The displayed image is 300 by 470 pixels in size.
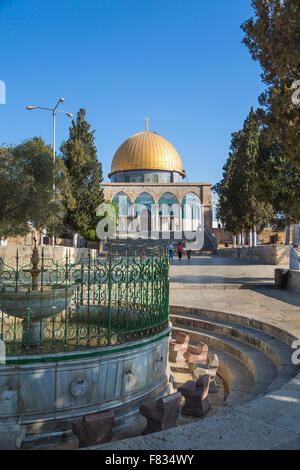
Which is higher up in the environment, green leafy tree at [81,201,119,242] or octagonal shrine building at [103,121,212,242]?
octagonal shrine building at [103,121,212,242]

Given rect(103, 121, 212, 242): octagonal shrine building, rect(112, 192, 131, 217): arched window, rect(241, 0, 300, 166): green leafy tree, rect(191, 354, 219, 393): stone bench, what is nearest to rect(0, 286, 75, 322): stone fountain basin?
rect(191, 354, 219, 393): stone bench

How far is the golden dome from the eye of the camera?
49.4 metres

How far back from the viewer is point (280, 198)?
17.1 meters

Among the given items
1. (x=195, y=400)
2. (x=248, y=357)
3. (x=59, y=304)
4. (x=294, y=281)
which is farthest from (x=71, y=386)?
(x=294, y=281)

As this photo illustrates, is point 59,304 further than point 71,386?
Yes

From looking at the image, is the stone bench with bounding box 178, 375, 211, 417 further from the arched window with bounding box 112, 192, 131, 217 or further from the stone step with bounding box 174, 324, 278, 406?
the arched window with bounding box 112, 192, 131, 217

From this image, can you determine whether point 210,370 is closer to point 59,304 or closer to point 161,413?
point 161,413

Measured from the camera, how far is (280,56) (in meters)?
7.80

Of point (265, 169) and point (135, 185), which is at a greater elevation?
point (135, 185)

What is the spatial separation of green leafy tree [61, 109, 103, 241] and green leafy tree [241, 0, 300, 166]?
2203 centimetres

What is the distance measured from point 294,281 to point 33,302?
28.3 feet
